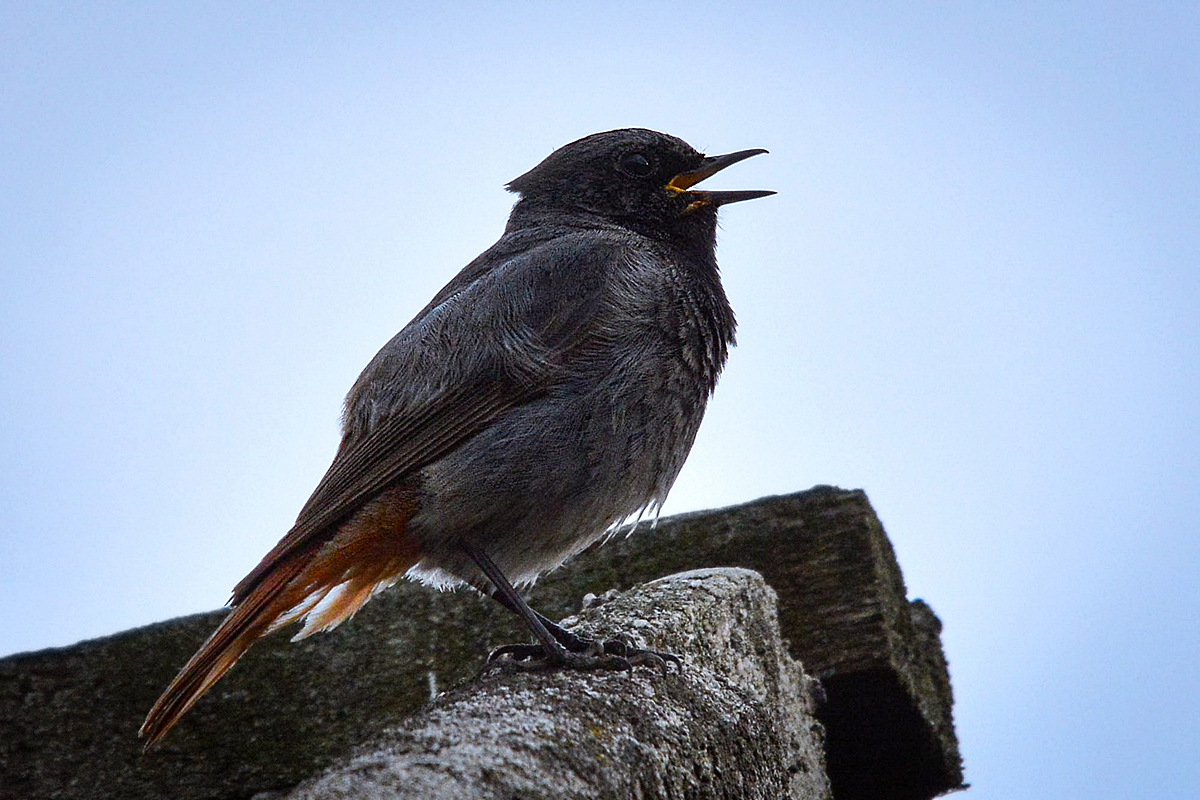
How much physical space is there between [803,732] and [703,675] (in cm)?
55

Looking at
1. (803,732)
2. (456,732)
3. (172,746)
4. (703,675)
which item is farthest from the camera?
(172,746)

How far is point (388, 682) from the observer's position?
3477 mm

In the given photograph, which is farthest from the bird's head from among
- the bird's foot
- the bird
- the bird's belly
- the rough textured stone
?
the bird's foot

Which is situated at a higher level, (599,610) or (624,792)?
(599,610)

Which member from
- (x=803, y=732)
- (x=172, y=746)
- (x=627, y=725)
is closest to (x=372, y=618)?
(x=172, y=746)

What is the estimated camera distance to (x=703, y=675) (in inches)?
108

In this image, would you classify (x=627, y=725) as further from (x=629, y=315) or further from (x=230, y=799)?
(x=629, y=315)

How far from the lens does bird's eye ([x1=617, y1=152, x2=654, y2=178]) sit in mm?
5645

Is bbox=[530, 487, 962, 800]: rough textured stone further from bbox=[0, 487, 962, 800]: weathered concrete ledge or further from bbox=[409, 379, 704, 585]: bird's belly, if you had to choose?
bbox=[409, 379, 704, 585]: bird's belly

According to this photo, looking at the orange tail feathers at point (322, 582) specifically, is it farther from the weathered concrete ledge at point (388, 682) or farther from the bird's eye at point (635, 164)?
the bird's eye at point (635, 164)

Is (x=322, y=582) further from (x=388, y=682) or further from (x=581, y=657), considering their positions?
(x=581, y=657)

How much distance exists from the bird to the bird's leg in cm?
1

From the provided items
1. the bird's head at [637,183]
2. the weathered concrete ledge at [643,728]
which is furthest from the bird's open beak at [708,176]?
the weathered concrete ledge at [643,728]

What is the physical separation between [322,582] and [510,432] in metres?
0.73
